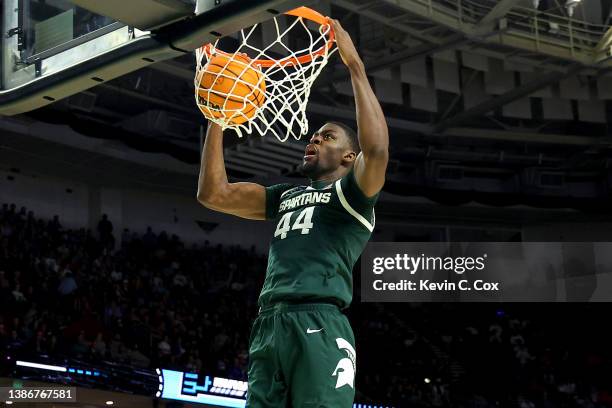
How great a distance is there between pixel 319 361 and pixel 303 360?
0.06 meters

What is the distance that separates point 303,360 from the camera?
3.53m

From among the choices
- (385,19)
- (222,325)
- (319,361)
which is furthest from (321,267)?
(222,325)

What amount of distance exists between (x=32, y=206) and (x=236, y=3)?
16.6m

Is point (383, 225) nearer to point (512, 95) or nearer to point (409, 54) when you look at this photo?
point (512, 95)

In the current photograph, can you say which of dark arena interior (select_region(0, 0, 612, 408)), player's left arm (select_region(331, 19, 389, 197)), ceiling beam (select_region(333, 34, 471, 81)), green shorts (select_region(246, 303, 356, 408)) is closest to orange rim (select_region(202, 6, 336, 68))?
player's left arm (select_region(331, 19, 389, 197))

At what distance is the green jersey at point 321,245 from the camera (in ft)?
12.2

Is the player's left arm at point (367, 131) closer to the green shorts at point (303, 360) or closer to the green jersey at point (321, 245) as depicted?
the green jersey at point (321, 245)

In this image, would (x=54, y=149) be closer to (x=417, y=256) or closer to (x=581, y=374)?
(x=417, y=256)

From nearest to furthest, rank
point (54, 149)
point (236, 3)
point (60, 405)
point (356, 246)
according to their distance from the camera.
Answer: point (236, 3) < point (356, 246) < point (60, 405) < point (54, 149)

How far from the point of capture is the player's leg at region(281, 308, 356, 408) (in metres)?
3.48

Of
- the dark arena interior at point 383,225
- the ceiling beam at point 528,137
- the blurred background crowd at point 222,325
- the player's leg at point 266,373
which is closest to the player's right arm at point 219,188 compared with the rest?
the player's leg at point 266,373

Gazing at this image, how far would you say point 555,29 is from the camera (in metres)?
16.1

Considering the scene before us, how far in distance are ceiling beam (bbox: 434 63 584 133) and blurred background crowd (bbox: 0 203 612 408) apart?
15.5 feet

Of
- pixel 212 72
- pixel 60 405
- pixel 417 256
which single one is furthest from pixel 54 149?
pixel 212 72
